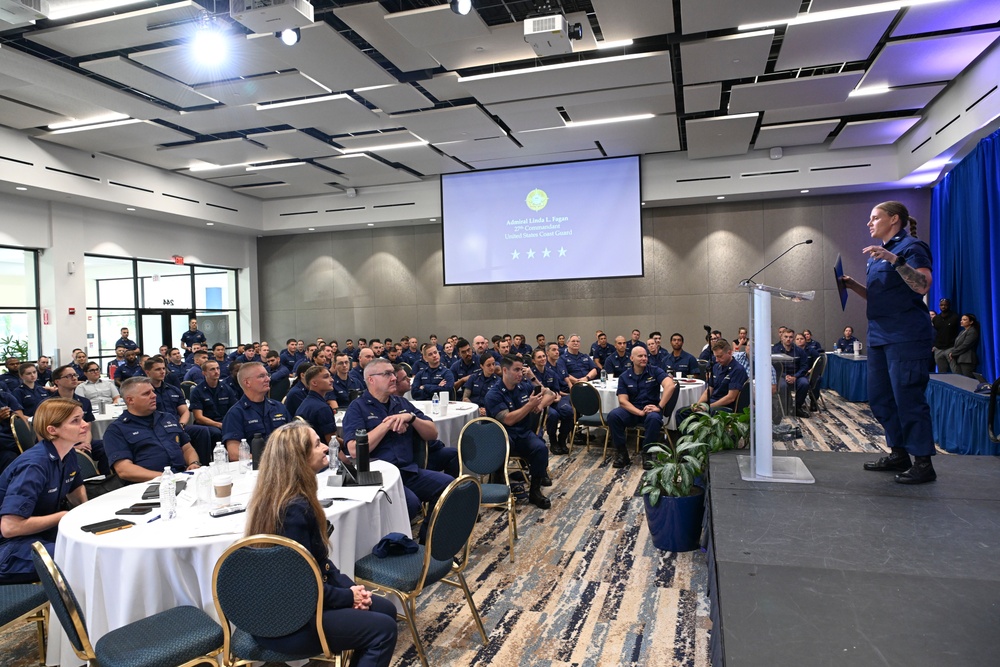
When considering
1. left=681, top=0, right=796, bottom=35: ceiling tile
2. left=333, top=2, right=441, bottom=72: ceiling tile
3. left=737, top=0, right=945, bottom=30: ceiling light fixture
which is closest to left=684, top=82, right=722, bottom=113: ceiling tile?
left=737, top=0, right=945, bottom=30: ceiling light fixture

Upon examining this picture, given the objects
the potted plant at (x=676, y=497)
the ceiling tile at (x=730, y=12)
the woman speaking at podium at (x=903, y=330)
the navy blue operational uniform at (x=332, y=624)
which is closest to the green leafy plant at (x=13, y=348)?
the navy blue operational uniform at (x=332, y=624)

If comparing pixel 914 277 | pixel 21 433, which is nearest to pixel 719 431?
pixel 914 277

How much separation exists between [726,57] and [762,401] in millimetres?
5254

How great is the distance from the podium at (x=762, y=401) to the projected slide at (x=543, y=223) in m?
8.71

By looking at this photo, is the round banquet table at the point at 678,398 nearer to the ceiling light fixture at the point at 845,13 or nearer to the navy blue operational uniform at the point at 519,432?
the navy blue operational uniform at the point at 519,432

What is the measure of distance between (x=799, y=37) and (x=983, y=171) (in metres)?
3.80

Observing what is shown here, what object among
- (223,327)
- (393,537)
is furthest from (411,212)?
(393,537)

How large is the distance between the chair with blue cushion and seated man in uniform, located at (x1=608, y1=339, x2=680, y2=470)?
3.97m

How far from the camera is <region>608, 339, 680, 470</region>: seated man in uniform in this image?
21.9 ft

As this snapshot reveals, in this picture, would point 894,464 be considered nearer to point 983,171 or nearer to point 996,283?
point 996,283

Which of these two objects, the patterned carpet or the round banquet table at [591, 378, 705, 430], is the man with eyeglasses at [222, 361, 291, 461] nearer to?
the patterned carpet

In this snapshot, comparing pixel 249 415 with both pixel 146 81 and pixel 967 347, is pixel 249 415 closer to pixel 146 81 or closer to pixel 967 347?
pixel 146 81

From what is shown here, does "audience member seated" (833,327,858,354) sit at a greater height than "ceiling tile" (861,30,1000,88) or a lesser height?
lesser

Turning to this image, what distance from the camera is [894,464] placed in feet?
11.5
